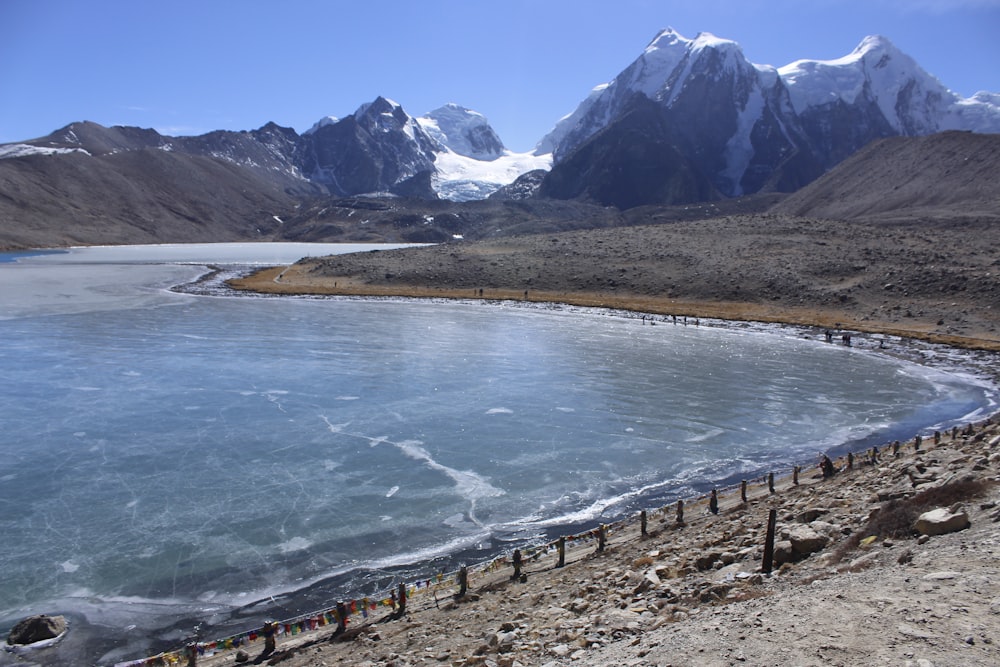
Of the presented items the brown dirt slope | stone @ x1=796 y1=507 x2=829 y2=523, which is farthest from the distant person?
the brown dirt slope

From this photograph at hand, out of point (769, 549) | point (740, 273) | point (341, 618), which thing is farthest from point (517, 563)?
point (740, 273)

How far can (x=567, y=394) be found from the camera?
35188 millimetres

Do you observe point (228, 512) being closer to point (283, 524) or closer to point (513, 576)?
point (283, 524)

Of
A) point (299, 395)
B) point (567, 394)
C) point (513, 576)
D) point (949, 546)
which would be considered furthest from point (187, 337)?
point (949, 546)

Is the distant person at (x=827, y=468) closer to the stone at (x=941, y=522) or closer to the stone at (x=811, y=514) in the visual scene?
the stone at (x=811, y=514)

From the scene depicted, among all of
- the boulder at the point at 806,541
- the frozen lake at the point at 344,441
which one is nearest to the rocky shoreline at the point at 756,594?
the boulder at the point at 806,541

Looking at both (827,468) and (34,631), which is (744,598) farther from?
(34,631)

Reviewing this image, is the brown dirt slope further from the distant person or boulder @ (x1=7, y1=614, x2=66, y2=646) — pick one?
boulder @ (x1=7, y1=614, x2=66, y2=646)

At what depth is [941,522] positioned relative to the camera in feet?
42.9

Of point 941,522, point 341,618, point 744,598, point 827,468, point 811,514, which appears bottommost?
point 341,618

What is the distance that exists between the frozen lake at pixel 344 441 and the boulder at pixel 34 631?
64cm

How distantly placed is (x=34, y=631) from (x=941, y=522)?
17402mm

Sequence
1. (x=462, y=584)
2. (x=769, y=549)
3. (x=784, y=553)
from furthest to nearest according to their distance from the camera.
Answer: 1. (x=462, y=584)
2. (x=784, y=553)
3. (x=769, y=549)

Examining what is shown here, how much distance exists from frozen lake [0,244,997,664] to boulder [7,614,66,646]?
25.4 inches
